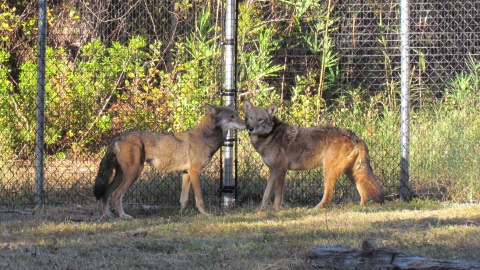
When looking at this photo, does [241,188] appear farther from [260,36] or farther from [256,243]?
[256,243]

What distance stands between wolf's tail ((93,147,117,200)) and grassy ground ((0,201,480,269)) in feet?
0.99

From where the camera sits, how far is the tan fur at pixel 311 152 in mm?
9383

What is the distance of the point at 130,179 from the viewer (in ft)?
28.9

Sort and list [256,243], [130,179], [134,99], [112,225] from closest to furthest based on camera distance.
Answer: [256,243] < [112,225] < [130,179] < [134,99]

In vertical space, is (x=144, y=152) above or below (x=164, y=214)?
above

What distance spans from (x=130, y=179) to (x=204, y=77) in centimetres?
234

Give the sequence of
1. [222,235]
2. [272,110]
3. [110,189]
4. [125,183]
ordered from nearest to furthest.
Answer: [222,235] < [125,183] < [110,189] < [272,110]

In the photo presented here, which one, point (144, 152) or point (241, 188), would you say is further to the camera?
point (241, 188)

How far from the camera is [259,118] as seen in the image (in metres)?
9.61

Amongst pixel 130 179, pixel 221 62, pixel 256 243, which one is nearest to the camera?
pixel 256 243

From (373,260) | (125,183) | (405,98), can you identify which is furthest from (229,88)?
(373,260)

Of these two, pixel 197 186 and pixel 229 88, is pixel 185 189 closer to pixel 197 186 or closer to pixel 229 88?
pixel 197 186

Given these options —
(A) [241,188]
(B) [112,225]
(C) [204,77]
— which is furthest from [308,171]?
(B) [112,225]

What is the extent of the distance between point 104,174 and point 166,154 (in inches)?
31.6
